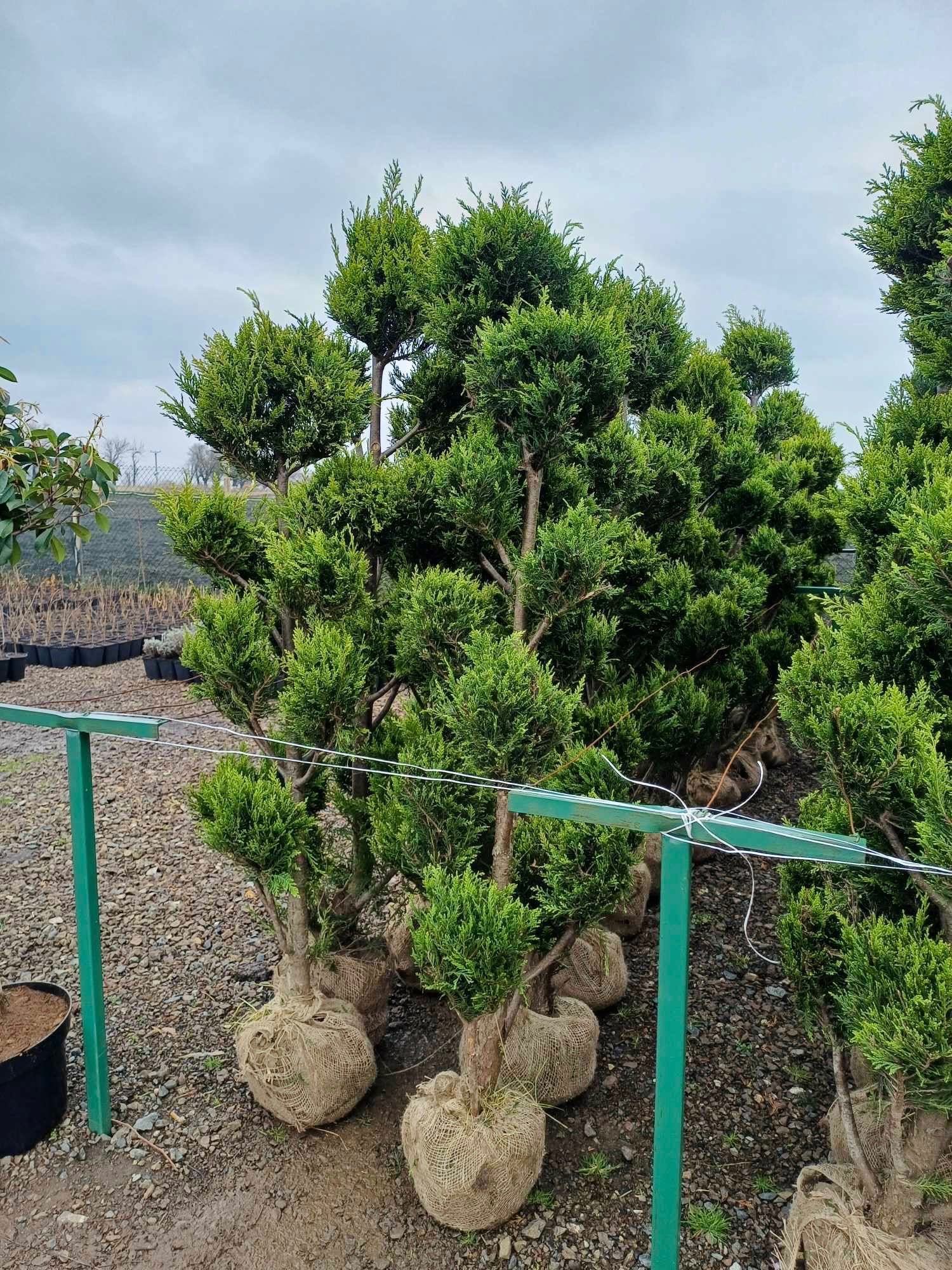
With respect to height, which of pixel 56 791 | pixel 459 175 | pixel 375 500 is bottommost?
pixel 56 791

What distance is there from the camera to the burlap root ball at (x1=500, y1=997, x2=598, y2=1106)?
9.14 ft

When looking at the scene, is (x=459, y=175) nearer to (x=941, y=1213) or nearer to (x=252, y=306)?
(x=252, y=306)

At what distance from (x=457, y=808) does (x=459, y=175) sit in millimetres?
2565

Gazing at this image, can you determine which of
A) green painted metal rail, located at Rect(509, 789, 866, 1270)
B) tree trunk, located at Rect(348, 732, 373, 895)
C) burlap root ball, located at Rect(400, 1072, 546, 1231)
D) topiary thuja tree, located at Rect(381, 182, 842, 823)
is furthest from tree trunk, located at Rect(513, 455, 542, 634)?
burlap root ball, located at Rect(400, 1072, 546, 1231)

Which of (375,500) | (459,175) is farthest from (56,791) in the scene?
(459,175)

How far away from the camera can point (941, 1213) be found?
80.4 inches

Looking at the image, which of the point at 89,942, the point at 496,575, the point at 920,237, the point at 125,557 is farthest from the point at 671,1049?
the point at 125,557

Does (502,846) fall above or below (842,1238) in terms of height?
above

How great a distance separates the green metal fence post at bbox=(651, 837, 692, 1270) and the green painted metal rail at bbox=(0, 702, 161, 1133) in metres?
2.06

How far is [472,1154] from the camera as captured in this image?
2389 mm

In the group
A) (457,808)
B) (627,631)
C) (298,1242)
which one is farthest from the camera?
(627,631)

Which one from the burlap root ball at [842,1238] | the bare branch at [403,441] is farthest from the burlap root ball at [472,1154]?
the bare branch at [403,441]

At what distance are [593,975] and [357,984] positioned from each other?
1.07 metres

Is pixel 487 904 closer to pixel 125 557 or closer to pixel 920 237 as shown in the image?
pixel 920 237
